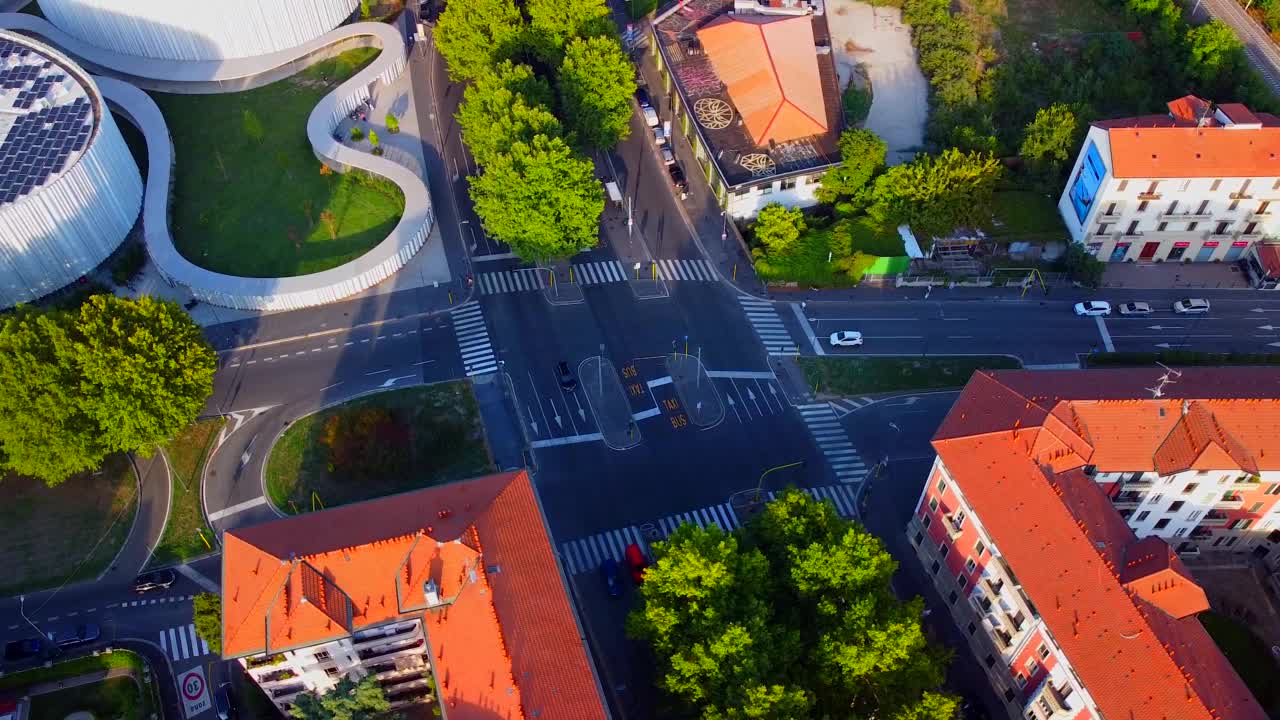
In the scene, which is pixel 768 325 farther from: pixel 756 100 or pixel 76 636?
pixel 76 636

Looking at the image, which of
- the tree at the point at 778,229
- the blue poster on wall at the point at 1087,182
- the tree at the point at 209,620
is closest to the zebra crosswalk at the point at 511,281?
the tree at the point at 778,229

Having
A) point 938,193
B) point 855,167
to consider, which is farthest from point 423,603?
point 938,193

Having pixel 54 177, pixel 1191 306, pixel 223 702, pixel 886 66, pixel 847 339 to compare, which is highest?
pixel 54 177

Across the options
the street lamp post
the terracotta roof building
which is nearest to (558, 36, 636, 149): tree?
the terracotta roof building

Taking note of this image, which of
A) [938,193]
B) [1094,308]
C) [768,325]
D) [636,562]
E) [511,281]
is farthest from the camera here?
[938,193]

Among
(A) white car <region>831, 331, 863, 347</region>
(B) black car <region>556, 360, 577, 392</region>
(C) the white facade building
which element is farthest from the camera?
(A) white car <region>831, 331, 863, 347</region>

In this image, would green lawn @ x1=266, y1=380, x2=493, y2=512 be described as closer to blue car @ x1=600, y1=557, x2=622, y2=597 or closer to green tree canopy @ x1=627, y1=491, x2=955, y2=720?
blue car @ x1=600, y1=557, x2=622, y2=597

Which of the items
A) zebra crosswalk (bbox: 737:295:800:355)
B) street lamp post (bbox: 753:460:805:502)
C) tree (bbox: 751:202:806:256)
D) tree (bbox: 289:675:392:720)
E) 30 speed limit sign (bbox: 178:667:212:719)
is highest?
tree (bbox: 751:202:806:256)
